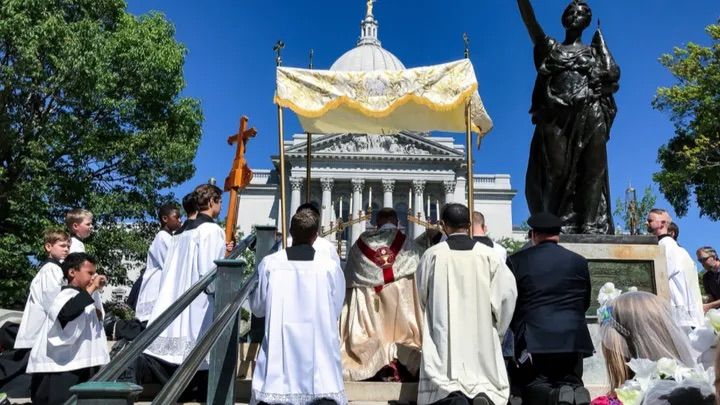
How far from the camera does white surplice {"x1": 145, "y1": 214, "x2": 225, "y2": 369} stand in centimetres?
510

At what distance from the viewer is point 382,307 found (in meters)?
6.01

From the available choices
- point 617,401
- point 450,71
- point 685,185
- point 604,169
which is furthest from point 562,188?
point 685,185

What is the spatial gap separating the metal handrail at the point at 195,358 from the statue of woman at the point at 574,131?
11.5 ft

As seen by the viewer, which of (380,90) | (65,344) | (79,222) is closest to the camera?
(65,344)

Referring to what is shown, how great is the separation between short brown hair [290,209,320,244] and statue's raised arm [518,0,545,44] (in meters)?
3.69

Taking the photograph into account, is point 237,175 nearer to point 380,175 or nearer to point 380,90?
point 380,90

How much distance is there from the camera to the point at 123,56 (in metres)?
17.5

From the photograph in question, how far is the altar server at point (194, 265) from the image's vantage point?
5172 millimetres

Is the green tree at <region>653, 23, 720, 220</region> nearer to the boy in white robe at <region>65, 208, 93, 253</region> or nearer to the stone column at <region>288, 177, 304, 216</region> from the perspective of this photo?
the boy in white robe at <region>65, 208, 93, 253</region>

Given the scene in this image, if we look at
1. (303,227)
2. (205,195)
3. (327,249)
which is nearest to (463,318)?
(327,249)

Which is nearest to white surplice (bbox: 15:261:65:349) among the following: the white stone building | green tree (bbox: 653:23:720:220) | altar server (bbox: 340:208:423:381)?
altar server (bbox: 340:208:423:381)

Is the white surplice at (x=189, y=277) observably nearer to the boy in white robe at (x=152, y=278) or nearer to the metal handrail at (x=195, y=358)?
the boy in white robe at (x=152, y=278)

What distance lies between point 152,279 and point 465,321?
9.82 ft

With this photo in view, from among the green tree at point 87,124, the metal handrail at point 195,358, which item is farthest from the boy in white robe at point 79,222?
the green tree at point 87,124
